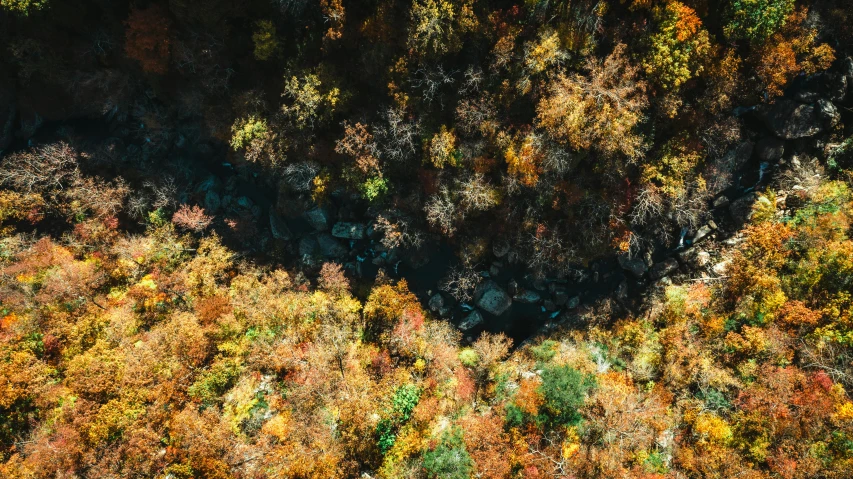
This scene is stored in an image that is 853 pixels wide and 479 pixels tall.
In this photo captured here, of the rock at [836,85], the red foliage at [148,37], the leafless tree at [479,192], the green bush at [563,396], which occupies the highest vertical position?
the red foliage at [148,37]

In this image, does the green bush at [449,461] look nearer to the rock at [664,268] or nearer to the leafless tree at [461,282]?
the leafless tree at [461,282]

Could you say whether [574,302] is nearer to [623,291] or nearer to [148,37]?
[623,291]

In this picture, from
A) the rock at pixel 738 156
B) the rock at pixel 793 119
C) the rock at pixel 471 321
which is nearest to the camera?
the rock at pixel 793 119

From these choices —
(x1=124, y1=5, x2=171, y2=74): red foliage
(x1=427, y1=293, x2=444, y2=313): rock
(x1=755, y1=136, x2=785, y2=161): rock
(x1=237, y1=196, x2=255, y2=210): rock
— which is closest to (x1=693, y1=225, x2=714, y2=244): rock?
(x1=755, y1=136, x2=785, y2=161): rock

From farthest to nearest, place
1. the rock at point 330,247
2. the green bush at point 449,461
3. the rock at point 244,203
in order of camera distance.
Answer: the rock at point 244,203, the rock at point 330,247, the green bush at point 449,461

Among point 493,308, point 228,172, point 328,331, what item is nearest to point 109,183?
point 228,172

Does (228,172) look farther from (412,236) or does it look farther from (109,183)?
(412,236)

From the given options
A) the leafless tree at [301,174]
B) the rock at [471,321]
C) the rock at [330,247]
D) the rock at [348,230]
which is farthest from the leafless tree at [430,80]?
the rock at [471,321]

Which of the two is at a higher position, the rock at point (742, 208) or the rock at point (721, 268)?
the rock at point (742, 208)
